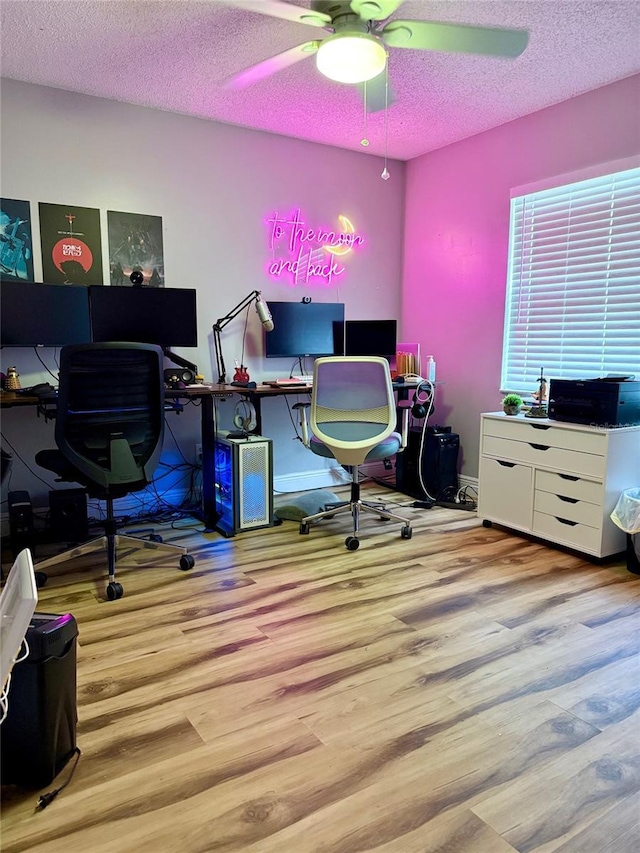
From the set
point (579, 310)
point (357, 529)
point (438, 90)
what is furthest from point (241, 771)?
point (438, 90)

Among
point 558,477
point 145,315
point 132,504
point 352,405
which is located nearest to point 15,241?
point 145,315

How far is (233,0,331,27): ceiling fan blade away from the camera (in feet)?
6.89

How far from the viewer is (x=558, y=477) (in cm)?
310

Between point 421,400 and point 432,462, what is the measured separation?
46cm

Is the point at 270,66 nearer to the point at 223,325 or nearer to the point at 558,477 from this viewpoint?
the point at 223,325

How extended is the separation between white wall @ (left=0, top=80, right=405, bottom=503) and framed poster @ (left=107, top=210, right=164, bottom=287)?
5cm

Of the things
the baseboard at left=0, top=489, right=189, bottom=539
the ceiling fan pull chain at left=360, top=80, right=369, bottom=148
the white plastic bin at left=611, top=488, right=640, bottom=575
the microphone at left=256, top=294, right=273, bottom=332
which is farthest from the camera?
the microphone at left=256, top=294, right=273, bottom=332

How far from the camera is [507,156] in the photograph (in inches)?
153

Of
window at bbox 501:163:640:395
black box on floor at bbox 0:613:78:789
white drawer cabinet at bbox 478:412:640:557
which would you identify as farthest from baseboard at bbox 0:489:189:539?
window at bbox 501:163:640:395

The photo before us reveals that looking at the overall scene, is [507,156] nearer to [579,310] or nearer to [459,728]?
[579,310]

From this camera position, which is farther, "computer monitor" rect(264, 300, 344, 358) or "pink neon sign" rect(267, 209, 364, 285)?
"pink neon sign" rect(267, 209, 364, 285)

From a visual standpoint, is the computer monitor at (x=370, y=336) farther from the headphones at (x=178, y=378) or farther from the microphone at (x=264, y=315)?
the headphones at (x=178, y=378)

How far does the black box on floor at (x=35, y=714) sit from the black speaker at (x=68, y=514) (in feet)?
5.87

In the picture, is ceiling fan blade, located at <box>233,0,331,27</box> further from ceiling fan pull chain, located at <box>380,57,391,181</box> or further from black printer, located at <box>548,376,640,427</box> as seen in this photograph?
black printer, located at <box>548,376,640,427</box>
